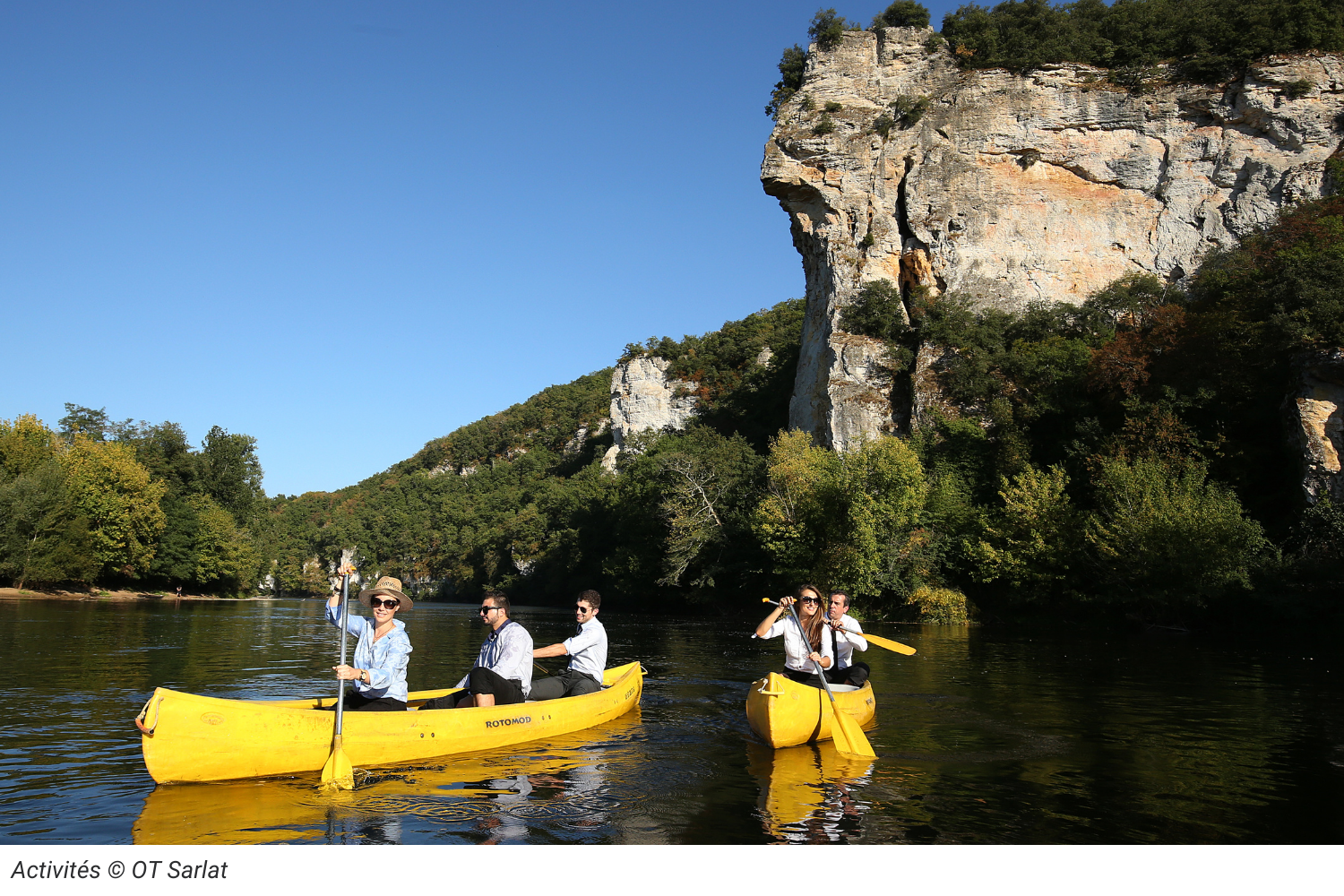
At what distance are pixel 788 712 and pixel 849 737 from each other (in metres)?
0.60

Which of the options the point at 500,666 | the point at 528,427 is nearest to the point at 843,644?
the point at 500,666

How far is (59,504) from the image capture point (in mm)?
41531

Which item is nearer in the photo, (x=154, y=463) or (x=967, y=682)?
(x=967, y=682)

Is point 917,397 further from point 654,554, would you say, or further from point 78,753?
point 78,753

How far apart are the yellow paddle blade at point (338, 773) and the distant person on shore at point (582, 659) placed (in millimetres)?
2879

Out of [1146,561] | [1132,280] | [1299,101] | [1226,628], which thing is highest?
[1299,101]

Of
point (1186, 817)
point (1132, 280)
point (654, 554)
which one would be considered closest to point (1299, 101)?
point (1132, 280)

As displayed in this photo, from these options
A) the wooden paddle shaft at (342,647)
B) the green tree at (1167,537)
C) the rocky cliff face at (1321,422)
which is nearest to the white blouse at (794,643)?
the wooden paddle shaft at (342,647)

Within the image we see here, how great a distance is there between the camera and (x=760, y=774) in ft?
24.6

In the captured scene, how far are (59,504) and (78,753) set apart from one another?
135 ft

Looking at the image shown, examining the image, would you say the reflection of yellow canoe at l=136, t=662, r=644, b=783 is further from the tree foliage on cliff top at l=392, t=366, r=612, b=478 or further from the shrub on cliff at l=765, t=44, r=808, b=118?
the tree foliage on cliff top at l=392, t=366, r=612, b=478

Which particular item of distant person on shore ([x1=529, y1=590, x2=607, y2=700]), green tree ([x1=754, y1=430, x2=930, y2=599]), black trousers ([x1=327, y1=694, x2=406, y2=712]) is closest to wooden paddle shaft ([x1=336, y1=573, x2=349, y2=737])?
black trousers ([x1=327, y1=694, x2=406, y2=712])

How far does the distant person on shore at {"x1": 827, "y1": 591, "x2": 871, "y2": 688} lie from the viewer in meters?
10.1

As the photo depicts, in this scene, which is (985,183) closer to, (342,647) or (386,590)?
(386,590)
